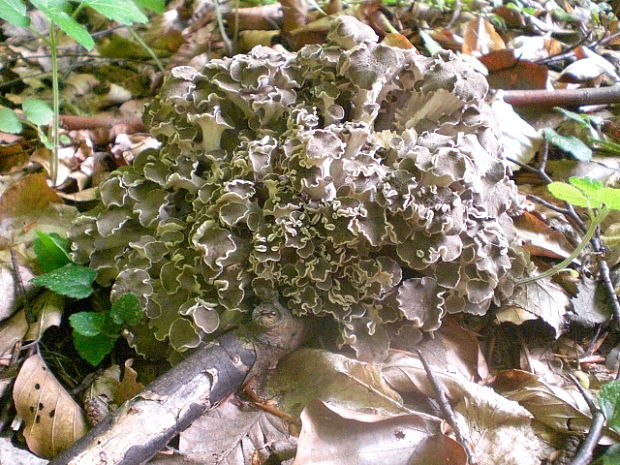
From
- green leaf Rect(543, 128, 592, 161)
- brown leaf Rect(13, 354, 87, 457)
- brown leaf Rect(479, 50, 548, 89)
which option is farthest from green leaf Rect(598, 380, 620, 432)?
brown leaf Rect(479, 50, 548, 89)

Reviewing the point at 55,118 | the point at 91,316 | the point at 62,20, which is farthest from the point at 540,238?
the point at 55,118

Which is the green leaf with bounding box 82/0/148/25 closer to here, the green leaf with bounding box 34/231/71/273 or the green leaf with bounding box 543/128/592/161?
A: the green leaf with bounding box 34/231/71/273

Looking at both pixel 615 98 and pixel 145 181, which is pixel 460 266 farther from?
pixel 615 98

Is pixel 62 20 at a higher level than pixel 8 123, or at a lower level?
higher

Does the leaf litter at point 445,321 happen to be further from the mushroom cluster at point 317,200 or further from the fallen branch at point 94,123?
the mushroom cluster at point 317,200

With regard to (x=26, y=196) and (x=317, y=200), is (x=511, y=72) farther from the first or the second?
(x=26, y=196)

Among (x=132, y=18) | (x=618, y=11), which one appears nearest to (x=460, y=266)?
(x=132, y=18)
